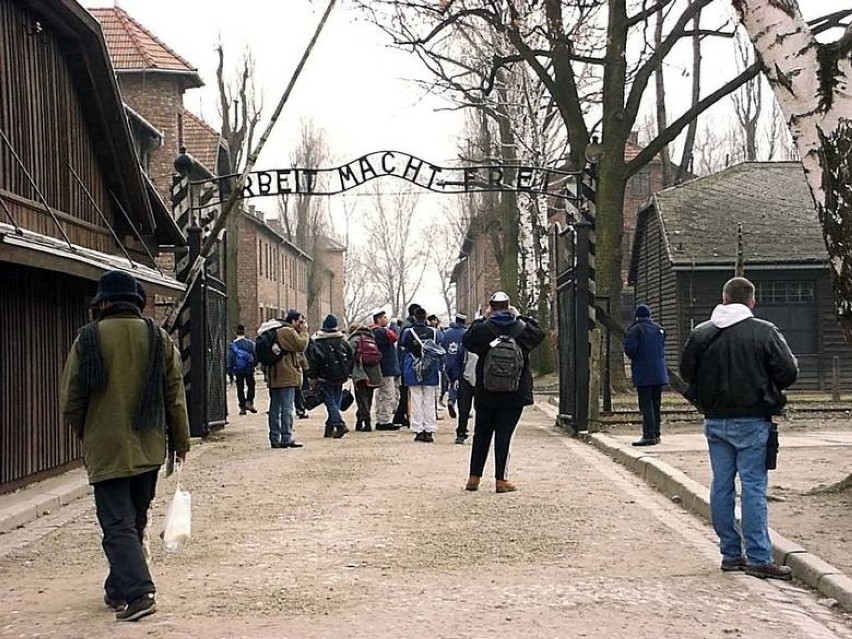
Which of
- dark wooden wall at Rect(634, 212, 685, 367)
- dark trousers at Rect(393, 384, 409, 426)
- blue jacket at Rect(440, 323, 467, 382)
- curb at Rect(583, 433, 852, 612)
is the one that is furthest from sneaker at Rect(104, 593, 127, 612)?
dark wooden wall at Rect(634, 212, 685, 367)

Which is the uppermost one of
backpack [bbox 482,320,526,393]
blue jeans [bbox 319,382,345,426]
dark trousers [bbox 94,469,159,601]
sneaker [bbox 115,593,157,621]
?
backpack [bbox 482,320,526,393]

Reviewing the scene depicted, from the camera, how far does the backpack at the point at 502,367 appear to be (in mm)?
11320

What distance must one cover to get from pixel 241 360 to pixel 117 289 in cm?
1815

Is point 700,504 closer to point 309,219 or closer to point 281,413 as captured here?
point 281,413

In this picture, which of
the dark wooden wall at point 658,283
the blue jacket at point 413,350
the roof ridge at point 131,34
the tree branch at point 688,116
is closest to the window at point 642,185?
the dark wooden wall at point 658,283

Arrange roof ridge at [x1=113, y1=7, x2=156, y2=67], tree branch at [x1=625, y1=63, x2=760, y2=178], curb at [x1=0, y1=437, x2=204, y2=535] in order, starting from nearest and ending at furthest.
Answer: curb at [x1=0, y1=437, x2=204, y2=535] → tree branch at [x1=625, y1=63, x2=760, y2=178] → roof ridge at [x1=113, y1=7, x2=156, y2=67]

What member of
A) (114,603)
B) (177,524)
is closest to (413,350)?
(177,524)

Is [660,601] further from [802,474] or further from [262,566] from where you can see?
[802,474]

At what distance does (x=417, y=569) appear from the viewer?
8.12m

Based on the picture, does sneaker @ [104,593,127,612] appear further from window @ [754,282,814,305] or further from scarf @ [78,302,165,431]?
window @ [754,282,814,305]

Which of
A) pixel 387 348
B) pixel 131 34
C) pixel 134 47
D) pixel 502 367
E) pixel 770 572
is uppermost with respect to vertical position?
pixel 131 34

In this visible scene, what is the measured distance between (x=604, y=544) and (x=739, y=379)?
1.85 meters

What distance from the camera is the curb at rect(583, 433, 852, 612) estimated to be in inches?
291

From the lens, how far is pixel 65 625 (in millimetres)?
6719
